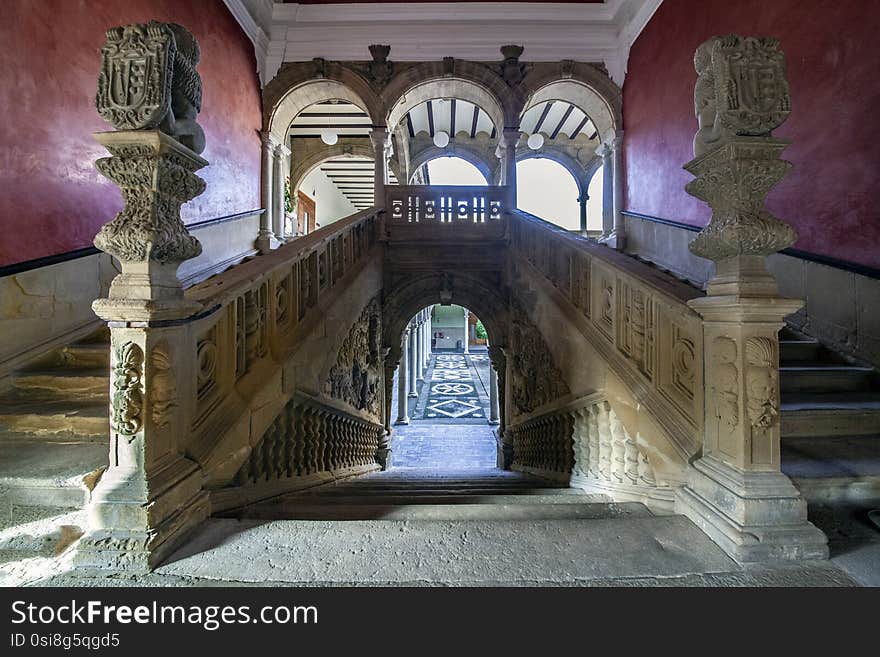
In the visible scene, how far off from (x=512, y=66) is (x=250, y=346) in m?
7.26

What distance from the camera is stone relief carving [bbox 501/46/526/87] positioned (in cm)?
728

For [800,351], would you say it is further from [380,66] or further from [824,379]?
[380,66]

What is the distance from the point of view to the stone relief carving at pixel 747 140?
166 centimetres

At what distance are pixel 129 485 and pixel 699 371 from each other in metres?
2.55

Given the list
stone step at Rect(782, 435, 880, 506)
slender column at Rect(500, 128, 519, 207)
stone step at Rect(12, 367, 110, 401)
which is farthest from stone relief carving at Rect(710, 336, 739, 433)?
slender column at Rect(500, 128, 519, 207)

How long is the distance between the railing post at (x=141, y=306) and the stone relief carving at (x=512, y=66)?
6.91 m

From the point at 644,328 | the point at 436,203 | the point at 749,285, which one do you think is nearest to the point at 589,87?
the point at 436,203

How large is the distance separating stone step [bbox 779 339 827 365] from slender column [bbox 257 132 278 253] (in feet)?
24.3

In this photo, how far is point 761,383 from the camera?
65.6 inches

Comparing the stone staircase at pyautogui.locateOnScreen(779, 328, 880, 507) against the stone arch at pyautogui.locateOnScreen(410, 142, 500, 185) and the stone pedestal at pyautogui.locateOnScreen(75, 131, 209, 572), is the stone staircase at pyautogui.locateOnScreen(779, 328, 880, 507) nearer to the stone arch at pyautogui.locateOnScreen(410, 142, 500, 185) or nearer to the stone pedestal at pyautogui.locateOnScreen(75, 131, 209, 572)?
the stone pedestal at pyautogui.locateOnScreen(75, 131, 209, 572)

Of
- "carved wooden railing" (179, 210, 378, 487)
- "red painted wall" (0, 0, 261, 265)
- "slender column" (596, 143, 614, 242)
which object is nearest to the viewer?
"carved wooden railing" (179, 210, 378, 487)

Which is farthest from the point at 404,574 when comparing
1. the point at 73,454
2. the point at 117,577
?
the point at 73,454

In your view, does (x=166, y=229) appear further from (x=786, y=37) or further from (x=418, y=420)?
(x=418, y=420)

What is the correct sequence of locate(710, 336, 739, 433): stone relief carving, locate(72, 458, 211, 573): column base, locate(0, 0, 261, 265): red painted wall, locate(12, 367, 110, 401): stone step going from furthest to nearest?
locate(0, 0, 261, 265): red painted wall
locate(12, 367, 110, 401): stone step
locate(710, 336, 739, 433): stone relief carving
locate(72, 458, 211, 573): column base
